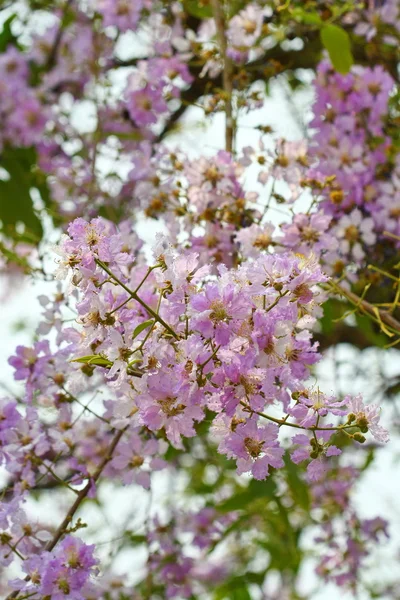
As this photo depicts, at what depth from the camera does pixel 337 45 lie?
159cm

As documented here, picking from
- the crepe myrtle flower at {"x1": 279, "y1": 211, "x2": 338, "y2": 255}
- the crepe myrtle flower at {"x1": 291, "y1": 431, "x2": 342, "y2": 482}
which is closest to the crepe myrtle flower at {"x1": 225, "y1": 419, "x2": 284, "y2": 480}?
the crepe myrtle flower at {"x1": 291, "y1": 431, "x2": 342, "y2": 482}

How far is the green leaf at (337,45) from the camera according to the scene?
5.22ft

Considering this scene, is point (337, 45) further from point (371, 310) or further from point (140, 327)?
point (140, 327)

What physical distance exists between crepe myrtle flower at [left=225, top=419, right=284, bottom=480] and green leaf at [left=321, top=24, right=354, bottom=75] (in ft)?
3.18

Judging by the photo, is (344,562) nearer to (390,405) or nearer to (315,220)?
(390,405)

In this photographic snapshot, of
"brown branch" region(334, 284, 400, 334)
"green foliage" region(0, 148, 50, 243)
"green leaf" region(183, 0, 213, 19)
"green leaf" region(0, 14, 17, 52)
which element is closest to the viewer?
"brown branch" region(334, 284, 400, 334)

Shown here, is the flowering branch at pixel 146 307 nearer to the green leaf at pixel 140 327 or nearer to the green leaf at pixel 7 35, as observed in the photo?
the green leaf at pixel 140 327

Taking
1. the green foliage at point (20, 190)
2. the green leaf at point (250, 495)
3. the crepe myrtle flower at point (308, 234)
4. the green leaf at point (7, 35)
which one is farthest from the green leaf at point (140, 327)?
the green leaf at point (7, 35)

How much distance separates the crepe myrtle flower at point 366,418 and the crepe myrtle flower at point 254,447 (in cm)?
9

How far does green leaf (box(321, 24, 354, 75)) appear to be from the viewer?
1590mm

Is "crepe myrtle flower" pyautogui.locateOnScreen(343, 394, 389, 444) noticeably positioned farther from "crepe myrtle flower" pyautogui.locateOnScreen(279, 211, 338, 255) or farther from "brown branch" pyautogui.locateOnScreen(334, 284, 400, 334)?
"crepe myrtle flower" pyautogui.locateOnScreen(279, 211, 338, 255)

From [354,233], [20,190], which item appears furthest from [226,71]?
[20,190]

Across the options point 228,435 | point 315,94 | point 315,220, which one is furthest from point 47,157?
point 228,435

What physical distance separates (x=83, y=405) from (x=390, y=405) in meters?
Answer: 1.43
